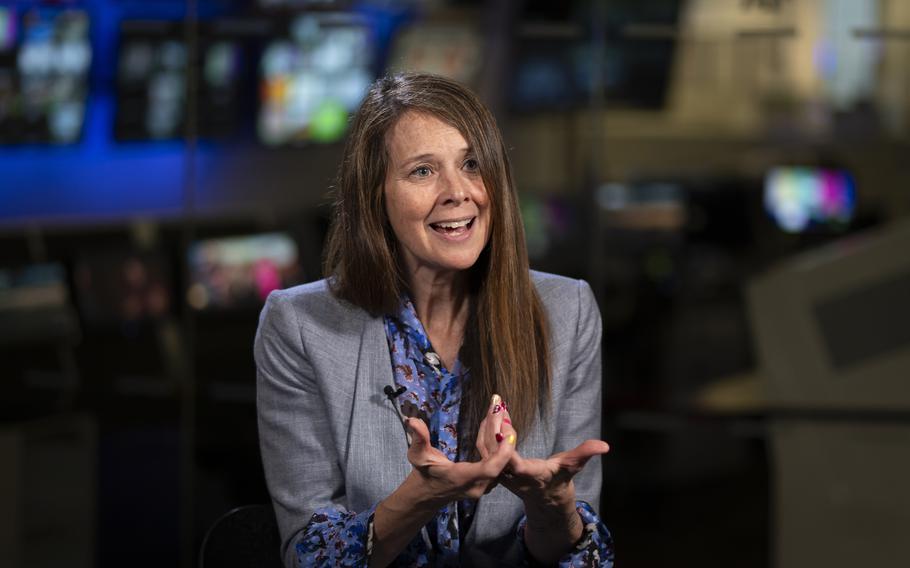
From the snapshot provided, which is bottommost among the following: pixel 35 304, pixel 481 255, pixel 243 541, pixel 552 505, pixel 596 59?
pixel 35 304

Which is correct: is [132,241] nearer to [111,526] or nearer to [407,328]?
[111,526]

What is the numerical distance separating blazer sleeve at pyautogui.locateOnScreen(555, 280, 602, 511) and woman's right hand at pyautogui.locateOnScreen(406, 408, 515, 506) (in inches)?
10.8

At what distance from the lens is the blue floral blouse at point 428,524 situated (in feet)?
5.10

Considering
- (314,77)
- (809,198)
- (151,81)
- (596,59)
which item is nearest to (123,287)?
(151,81)

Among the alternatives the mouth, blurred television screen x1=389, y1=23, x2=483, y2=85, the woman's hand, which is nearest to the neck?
the mouth

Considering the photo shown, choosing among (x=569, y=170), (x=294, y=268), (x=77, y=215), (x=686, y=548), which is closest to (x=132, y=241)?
(x=77, y=215)

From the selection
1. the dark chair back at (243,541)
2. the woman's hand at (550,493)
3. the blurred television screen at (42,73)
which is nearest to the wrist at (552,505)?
the woman's hand at (550,493)

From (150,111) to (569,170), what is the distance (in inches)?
51.7

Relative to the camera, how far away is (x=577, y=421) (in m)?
1.69

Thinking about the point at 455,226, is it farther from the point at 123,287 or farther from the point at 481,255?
the point at 123,287

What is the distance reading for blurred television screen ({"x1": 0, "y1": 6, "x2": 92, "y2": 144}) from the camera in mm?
3756

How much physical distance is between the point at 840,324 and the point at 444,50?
4.36 feet

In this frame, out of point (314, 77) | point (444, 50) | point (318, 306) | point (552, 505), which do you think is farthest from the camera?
point (314, 77)

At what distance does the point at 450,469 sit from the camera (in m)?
1.40
